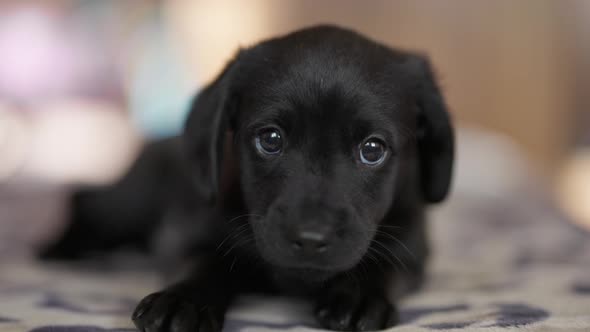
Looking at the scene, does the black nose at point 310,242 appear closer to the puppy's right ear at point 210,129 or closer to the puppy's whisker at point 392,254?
the puppy's whisker at point 392,254

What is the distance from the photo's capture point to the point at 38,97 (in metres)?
5.90

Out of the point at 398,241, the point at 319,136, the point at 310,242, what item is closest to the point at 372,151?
the point at 319,136

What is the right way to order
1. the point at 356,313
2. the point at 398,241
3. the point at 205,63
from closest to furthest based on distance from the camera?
1. the point at 356,313
2. the point at 398,241
3. the point at 205,63

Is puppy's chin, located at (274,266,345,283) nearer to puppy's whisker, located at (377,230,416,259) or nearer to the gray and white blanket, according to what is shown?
the gray and white blanket

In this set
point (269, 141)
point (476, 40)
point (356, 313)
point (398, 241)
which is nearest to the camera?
point (356, 313)

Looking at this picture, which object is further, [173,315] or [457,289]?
[457,289]

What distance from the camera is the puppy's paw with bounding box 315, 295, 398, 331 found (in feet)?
4.56

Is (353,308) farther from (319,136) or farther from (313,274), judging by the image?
(319,136)

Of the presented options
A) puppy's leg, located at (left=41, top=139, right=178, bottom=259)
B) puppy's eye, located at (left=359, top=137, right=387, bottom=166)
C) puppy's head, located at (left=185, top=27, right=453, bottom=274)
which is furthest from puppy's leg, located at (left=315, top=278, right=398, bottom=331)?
puppy's leg, located at (left=41, top=139, right=178, bottom=259)

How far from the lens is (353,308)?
1423 millimetres

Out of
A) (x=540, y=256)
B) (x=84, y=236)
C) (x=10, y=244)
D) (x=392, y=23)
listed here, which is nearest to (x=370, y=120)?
(x=540, y=256)

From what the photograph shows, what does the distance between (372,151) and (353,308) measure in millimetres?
424

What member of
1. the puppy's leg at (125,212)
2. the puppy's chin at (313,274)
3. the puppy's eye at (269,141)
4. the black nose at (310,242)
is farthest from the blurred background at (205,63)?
the black nose at (310,242)

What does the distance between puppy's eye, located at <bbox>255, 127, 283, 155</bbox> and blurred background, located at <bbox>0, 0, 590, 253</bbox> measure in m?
4.15
